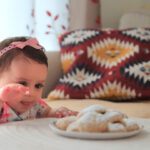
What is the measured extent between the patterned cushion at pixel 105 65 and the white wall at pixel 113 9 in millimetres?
806

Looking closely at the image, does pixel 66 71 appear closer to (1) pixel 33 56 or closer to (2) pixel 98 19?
(1) pixel 33 56

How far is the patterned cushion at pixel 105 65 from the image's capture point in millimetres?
1466

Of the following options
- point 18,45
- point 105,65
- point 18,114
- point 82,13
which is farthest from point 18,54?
point 82,13

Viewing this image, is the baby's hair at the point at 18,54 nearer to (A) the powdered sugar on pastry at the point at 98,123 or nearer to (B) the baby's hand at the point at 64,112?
(B) the baby's hand at the point at 64,112

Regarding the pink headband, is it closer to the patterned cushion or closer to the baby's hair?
the baby's hair

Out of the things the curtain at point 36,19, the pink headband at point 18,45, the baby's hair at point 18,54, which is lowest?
the baby's hair at point 18,54

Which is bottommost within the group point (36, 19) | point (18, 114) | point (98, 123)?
point (18, 114)

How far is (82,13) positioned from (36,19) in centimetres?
44

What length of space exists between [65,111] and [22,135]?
407 mm

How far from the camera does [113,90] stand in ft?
4.78

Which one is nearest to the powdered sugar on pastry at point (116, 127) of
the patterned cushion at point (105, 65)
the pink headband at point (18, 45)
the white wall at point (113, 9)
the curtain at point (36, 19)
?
the pink headband at point (18, 45)

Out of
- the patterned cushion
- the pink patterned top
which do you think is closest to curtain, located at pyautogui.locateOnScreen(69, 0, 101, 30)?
the patterned cushion

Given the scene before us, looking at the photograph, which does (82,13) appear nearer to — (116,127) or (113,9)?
(113,9)

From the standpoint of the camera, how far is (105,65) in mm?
1572
